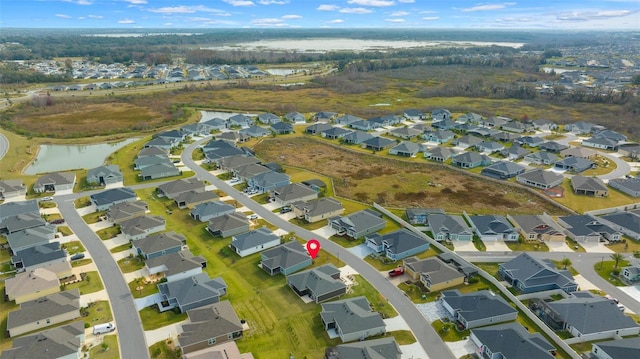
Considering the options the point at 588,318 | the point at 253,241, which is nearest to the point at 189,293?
the point at 253,241

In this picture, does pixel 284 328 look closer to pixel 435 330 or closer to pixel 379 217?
pixel 435 330

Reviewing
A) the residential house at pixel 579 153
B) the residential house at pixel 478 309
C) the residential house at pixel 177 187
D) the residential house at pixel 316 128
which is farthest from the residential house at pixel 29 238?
the residential house at pixel 579 153

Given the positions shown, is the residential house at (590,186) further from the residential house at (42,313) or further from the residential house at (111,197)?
the residential house at (42,313)

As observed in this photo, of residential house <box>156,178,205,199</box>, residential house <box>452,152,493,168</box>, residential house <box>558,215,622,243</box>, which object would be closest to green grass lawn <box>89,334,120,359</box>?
residential house <box>156,178,205,199</box>

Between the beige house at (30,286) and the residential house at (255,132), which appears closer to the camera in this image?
the beige house at (30,286)

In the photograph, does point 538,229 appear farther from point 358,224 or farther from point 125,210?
point 125,210

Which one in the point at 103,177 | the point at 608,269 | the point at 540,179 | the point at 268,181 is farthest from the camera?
the point at 540,179
